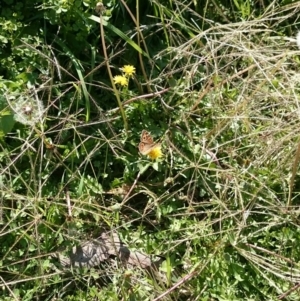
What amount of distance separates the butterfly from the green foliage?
38mm

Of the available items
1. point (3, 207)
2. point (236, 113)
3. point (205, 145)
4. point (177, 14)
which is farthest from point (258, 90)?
point (3, 207)

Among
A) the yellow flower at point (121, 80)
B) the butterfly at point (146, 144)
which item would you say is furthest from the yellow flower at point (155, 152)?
the yellow flower at point (121, 80)

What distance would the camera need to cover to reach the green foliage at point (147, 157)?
2205 millimetres

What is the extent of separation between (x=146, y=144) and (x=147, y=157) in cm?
5

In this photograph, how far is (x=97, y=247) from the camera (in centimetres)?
227

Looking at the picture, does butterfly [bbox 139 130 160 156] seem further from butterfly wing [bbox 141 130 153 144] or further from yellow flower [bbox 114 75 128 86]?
yellow flower [bbox 114 75 128 86]

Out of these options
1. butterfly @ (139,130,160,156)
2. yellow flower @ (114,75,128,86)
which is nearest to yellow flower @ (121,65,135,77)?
yellow flower @ (114,75,128,86)

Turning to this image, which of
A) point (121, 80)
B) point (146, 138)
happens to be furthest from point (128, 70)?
point (146, 138)

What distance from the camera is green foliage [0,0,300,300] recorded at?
86.8 inches

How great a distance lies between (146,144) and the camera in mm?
2336

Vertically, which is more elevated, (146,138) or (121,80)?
(121,80)

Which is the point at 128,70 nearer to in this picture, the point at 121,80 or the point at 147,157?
the point at 121,80

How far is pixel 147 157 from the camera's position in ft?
7.73

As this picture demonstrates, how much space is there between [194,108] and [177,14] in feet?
1.13
